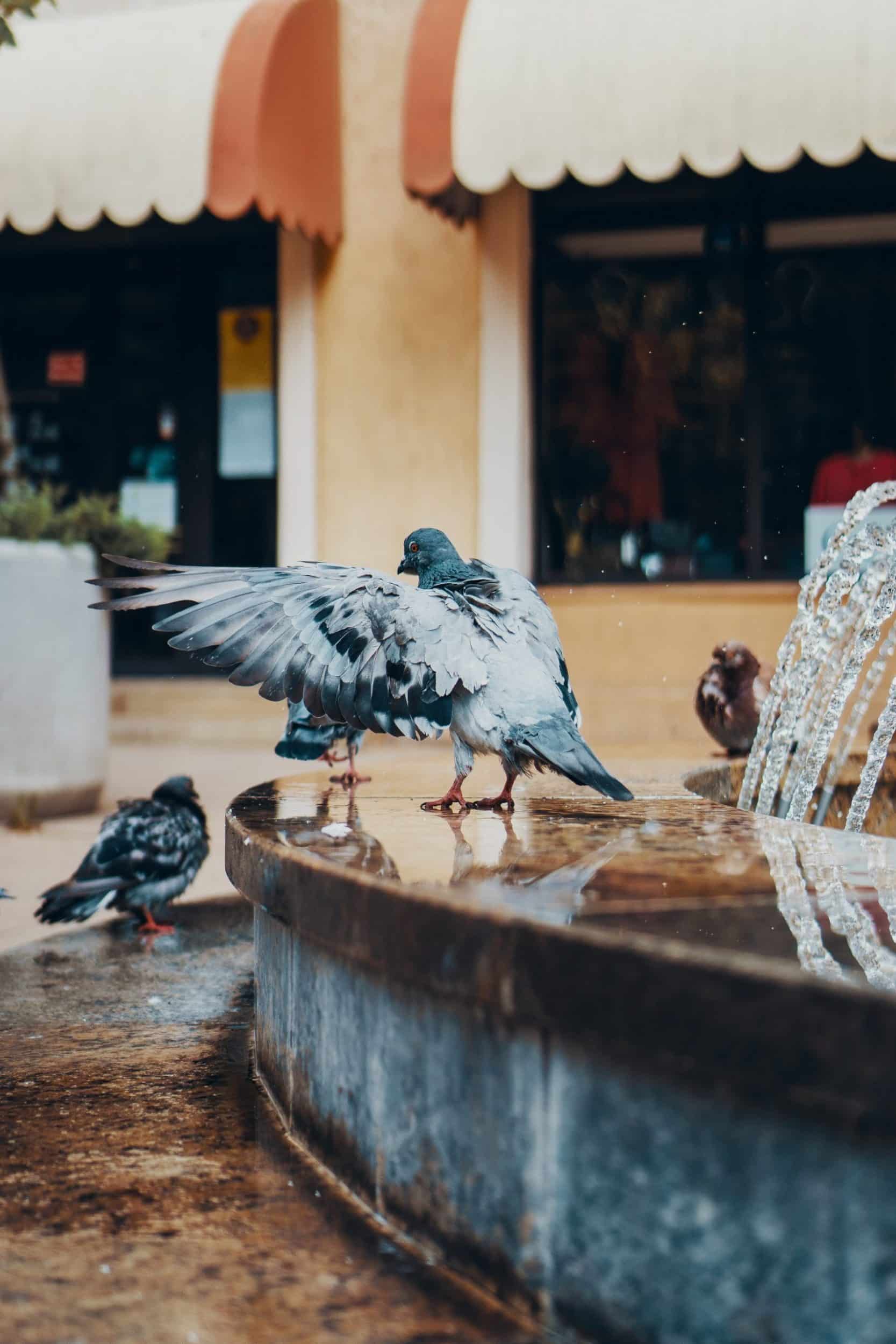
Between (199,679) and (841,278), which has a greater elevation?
(841,278)

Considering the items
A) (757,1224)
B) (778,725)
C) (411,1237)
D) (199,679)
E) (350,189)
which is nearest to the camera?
(757,1224)

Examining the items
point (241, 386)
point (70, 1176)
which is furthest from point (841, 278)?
point (70, 1176)

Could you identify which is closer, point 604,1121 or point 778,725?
point 604,1121

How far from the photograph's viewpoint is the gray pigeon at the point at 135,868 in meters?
4.21

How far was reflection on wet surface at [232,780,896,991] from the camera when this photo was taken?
1709 mm

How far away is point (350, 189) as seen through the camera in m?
9.55

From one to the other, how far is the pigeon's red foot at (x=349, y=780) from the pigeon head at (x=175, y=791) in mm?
994

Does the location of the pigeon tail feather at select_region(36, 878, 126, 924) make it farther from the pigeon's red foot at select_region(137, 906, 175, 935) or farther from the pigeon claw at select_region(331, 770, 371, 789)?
the pigeon claw at select_region(331, 770, 371, 789)

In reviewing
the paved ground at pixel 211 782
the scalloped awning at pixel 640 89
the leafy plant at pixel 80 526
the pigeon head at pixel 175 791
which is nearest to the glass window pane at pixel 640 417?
the scalloped awning at pixel 640 89

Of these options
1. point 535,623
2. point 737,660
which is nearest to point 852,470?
point 737,660

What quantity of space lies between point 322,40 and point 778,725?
22.0ft

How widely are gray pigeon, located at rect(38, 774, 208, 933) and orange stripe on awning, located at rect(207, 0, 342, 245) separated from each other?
5085 millimetres

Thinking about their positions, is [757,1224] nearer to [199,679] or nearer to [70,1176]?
[70,1176]

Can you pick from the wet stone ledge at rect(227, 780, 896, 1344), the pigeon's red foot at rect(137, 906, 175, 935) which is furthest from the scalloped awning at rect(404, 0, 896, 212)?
the wet stone ledge at rect(227, 780, 896, 1344)
